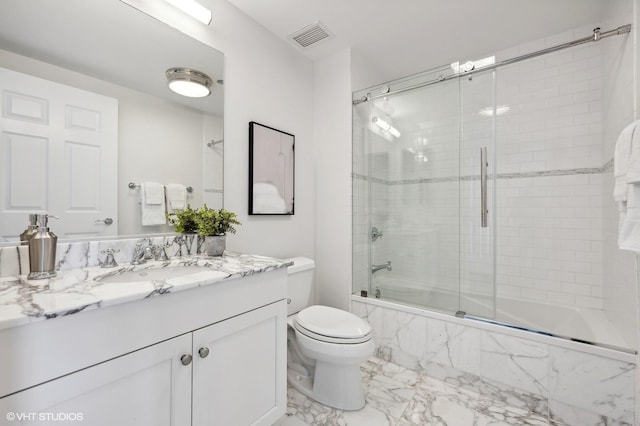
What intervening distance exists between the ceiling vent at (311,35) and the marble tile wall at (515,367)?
205 cm

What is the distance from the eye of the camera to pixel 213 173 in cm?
170

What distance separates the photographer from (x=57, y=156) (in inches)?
44.7

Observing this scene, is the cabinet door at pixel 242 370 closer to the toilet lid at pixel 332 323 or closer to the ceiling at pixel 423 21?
the toilet lid at pixel 332 323

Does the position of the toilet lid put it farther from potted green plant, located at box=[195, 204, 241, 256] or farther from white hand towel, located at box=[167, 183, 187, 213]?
white hand towel, located at box=[167, 183, 187, 213]

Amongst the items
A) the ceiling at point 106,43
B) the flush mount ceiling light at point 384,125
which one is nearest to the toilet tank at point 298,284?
the ceiling at point 106,43

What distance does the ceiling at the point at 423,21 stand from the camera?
1822mm

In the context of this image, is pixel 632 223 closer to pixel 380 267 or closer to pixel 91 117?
pixel 380 267

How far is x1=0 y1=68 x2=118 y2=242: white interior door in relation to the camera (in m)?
1.04

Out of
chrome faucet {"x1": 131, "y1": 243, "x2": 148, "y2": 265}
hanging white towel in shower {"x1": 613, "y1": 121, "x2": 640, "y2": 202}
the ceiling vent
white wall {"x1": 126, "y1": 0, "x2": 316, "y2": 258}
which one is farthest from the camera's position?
the ceiling vent

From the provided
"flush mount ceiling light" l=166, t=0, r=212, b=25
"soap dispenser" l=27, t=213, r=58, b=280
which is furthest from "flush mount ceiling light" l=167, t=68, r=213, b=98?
"soap dispenser" l=27, t=213, r=58, b=280

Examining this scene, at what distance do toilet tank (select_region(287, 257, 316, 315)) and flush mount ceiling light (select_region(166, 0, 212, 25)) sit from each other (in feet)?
4.85

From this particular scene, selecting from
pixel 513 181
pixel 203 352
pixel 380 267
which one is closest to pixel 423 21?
pixel 513 181

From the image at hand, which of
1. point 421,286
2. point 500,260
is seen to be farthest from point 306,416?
point 500,260

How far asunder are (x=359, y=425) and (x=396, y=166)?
1.75m
